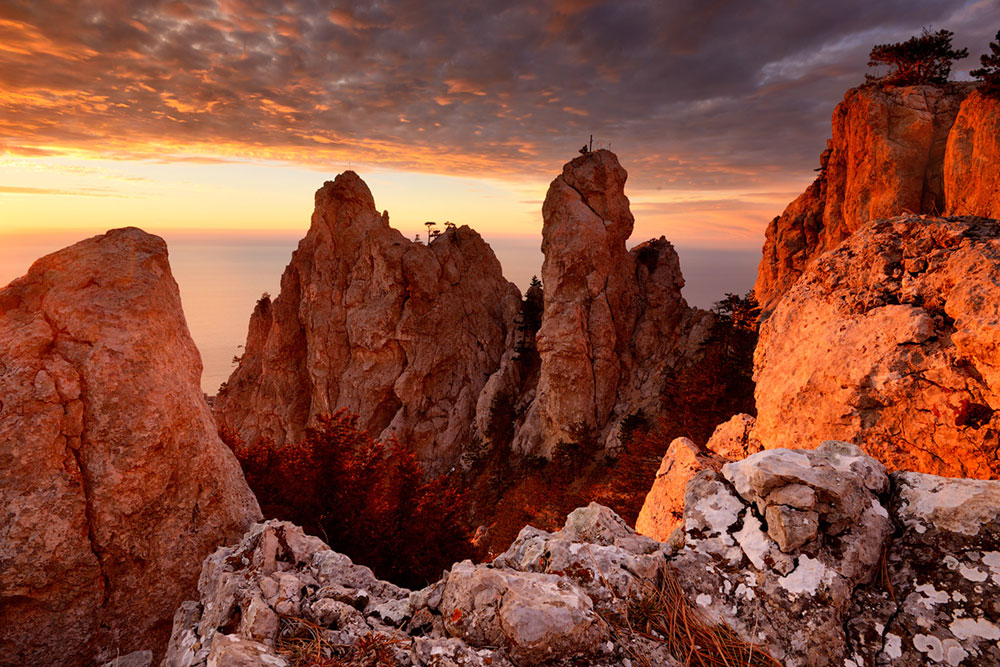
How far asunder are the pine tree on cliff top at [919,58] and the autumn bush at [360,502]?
2941cm

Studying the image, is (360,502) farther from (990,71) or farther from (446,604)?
(990,71)

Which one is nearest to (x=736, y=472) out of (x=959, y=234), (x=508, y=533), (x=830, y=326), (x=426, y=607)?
(x=426, y=607)

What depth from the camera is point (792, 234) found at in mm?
29516

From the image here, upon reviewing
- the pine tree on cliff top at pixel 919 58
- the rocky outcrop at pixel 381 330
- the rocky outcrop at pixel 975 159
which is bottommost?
the rocky outcrop at pixel 381 330

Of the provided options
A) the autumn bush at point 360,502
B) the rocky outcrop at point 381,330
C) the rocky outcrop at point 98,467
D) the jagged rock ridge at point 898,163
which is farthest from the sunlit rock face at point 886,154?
the rocky outcrop at point 381,330

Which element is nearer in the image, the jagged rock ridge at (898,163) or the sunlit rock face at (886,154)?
the jagged rock ridge at (898,163)

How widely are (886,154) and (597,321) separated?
17262 mm

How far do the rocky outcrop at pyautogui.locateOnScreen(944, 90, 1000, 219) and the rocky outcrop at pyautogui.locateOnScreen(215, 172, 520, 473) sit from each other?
28.9 metres

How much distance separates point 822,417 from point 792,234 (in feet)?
90.5

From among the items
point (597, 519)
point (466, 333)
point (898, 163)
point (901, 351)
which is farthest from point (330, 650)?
point (466, 333)

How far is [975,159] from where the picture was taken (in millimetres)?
18375

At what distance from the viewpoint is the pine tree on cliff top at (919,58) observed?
22156 mm

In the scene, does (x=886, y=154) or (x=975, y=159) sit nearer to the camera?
(x=975, y=159)

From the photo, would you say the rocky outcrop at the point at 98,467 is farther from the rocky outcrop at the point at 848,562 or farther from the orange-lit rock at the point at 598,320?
the orange-lit rock at the point at 598,320
